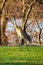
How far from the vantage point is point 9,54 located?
952 cm

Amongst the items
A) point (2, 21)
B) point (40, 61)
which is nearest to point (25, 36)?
point (40, 61)

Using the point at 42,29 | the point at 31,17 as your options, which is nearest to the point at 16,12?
the point at 31,17

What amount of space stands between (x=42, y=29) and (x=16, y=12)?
12.4 ft

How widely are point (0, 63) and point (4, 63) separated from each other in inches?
5.1

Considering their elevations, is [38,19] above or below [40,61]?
above

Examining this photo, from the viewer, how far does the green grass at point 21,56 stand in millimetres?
8016

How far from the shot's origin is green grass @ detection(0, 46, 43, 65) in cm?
802

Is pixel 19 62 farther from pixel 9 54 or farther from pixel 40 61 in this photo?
pixel 9 54

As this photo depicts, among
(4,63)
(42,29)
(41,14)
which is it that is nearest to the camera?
(4,63)

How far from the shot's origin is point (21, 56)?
30.1ft

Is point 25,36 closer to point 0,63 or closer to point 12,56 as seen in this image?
point 12,56

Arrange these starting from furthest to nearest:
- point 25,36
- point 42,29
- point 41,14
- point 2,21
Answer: point 42,29 < point 41,14 < point 2,21 < point 25,36

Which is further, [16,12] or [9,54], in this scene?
[16,12]

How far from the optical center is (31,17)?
21578mm
